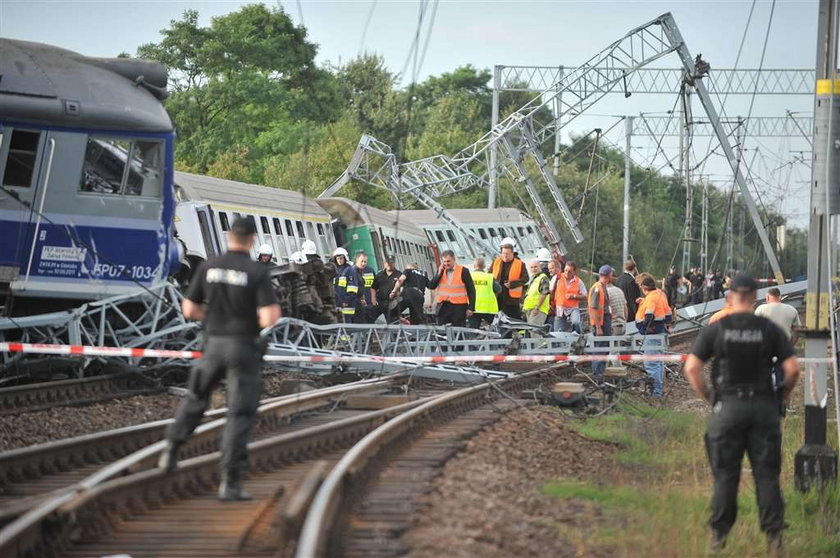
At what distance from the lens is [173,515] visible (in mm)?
8602

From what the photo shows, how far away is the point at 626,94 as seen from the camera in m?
44.2

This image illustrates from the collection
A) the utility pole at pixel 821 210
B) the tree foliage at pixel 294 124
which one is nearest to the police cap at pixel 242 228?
the utility pole at pixel 821 210

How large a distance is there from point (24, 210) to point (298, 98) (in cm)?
5017

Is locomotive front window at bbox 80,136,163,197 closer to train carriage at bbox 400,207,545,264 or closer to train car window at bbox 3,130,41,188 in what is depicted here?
train car window at bbox 3,130,41,188

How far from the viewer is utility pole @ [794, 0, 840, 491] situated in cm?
1251

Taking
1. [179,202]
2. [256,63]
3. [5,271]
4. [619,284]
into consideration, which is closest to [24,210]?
[5,271]

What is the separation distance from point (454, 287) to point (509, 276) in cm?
267

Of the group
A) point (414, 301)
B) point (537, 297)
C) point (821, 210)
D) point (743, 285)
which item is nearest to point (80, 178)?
point (414, 301)

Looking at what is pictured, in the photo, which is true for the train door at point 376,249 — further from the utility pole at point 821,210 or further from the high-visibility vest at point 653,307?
the utility pole at point 821,210

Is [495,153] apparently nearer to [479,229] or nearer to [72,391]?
[479,229]

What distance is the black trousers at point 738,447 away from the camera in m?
9.05

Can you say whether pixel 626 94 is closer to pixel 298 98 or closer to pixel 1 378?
pixel 298 98

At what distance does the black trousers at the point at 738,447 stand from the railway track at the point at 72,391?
298 inches

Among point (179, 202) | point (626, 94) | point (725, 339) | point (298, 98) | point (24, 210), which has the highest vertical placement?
point (298, 98)
